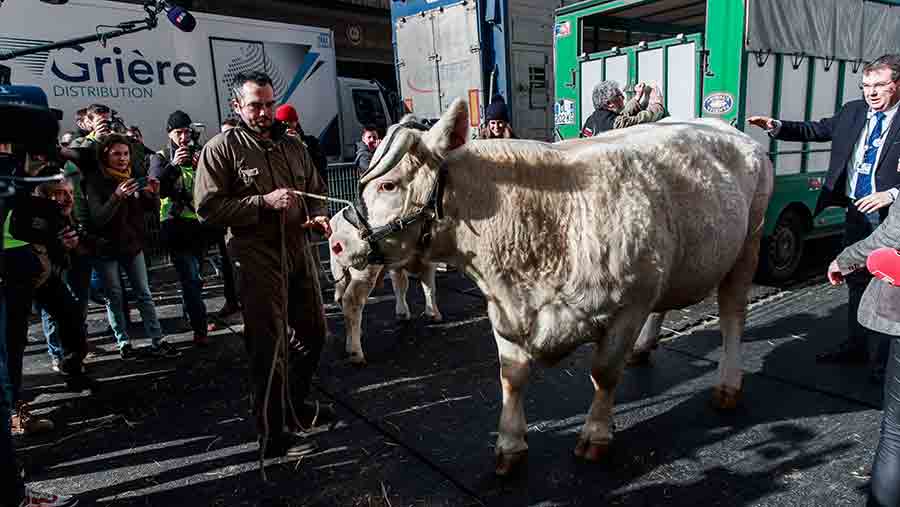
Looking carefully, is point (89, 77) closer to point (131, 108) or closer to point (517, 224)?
point (131, 108)

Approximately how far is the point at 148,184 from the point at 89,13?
6359mm

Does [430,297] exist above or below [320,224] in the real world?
below

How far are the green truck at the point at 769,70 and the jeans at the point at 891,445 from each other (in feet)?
12.7

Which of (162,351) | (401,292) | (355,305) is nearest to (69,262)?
(162,351)

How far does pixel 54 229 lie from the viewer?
294 centimetres

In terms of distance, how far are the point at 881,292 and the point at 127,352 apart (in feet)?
17.1

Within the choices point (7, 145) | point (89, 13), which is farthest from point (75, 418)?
point (89, 13)

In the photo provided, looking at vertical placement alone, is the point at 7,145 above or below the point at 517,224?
above

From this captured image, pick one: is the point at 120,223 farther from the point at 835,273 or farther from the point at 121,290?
the point at 835,273

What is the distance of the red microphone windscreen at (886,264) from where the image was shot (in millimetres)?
1927

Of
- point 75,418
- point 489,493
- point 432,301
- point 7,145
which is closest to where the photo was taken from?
point 7,145

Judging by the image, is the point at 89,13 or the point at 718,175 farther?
the point at 89,13

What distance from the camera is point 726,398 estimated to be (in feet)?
11.2

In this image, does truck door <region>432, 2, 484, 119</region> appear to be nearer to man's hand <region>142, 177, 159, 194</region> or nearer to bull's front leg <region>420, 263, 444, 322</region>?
bull's front leg <region>420, 263, 444, 322</region>
